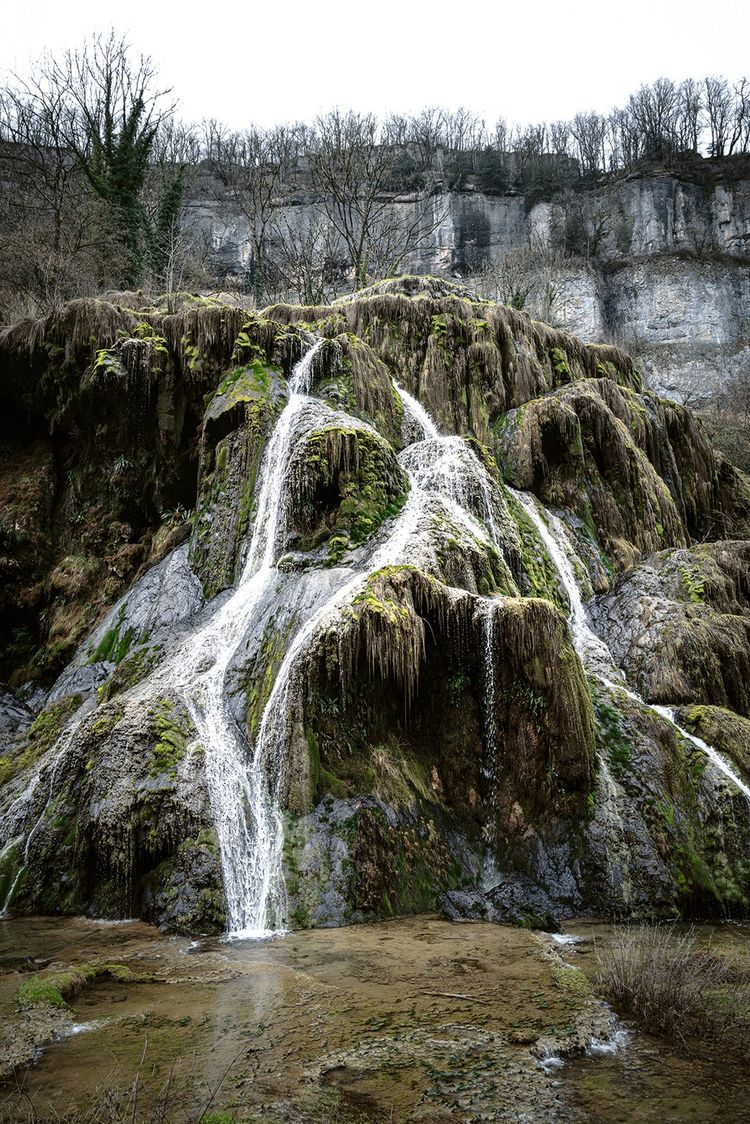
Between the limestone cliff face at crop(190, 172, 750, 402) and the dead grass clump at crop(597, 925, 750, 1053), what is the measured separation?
4231 centimetres

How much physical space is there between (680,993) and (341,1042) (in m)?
2.13

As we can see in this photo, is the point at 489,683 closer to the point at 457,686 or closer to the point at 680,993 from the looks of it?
the point at 457,686

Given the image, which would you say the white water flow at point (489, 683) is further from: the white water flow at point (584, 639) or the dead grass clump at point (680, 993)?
the dead grass clump at point (680, 993)

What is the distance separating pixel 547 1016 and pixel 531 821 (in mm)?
3911

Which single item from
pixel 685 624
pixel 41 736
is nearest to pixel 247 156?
pixel 41 736

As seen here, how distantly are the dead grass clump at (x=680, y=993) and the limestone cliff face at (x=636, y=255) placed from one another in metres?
42.3

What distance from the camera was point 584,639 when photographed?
11.8 metres

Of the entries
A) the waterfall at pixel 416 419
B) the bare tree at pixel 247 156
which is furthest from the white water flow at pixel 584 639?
the bare tree at pixel 247 156

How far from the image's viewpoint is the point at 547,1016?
4.64 m

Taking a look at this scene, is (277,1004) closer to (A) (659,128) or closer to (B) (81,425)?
(B) (81,425)

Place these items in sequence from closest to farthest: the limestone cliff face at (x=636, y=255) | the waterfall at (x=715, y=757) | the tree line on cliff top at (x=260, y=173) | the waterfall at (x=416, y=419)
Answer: the waterfall at (x=715, y=757)
the waterfall at (x=416, y=419)
the tree line on cliff top at (x=260, y=173)
the limestone cliff face at (x=636, y=255)

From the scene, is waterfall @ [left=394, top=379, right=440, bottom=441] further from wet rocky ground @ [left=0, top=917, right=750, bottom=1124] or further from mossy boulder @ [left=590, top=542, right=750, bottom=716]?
wet rocky ground @ [left=0, top=917, right=750, bottom=1124]

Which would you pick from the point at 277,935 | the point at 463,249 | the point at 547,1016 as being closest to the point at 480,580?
the point at 277,935

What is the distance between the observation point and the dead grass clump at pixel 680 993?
4.34m
